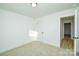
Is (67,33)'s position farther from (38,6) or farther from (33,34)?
(38,6)

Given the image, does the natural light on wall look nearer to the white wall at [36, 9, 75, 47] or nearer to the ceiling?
the white wall at [36, 9, 75, 47]

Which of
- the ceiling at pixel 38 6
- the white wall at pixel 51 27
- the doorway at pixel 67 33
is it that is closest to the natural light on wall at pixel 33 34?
the white wall at pixel 51 27

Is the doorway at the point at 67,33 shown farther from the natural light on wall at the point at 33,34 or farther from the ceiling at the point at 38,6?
the ceiling at the point at 38,6

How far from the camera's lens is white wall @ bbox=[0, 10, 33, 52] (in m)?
3.57

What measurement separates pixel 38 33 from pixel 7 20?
282 cm

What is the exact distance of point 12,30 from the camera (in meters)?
4.07

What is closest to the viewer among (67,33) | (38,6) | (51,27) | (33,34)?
(38,6)

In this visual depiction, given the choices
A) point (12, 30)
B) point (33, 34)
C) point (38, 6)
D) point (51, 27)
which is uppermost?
point (38, 6)

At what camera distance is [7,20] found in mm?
3777

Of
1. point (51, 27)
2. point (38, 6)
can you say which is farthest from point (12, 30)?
point (51, 27)

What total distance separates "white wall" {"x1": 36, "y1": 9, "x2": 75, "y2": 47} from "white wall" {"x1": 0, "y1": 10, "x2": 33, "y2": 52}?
3.25 feet

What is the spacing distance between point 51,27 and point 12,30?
2.21 metres

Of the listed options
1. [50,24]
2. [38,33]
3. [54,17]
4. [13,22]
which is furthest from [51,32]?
[13,22]

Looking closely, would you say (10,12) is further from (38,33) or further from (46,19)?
(38,33)
